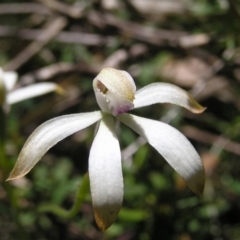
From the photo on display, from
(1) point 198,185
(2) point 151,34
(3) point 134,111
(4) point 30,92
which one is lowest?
(3) point 134,111

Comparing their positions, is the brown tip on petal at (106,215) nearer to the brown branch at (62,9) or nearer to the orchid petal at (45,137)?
the orchid petal at (45,137)

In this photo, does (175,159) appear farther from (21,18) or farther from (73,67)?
(21,18)

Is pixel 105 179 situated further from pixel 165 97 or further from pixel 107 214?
pixel 165 97

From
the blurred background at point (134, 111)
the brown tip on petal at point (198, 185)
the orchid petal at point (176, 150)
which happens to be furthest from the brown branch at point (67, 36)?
the brown tip on petal at point (198, 185)

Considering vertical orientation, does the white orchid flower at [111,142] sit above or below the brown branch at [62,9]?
→ above

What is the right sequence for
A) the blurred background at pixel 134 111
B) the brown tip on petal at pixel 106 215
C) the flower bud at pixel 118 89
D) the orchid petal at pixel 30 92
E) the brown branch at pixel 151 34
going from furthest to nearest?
1. the brown branch at pixel 151 34
2. the blurred background at pixel 134 111
3. the orchid petal at pixel 30 92
4. the flower bud at pixel 118 89
5. the brown tip on petal at pixel 106 215

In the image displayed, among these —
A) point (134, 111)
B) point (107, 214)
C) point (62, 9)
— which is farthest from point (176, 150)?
point (62, 9)
